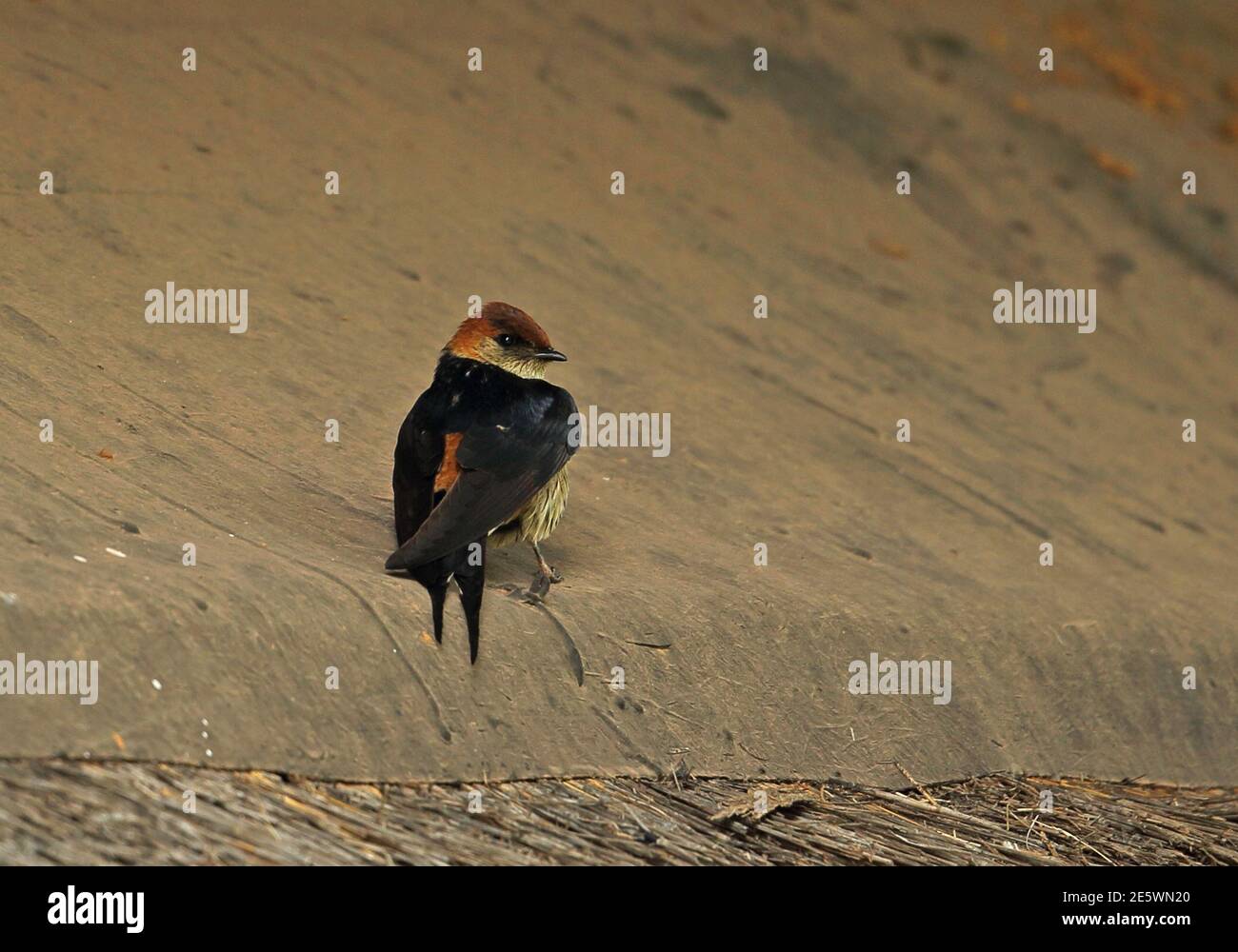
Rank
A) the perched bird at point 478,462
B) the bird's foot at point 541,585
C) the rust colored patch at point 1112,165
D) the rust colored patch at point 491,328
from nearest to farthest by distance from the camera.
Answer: the perched bird at point 478,462 → the bird's foot at point 541,585 → the rust colored patch at point 491,328 → the rust colored patch at point 1112,165

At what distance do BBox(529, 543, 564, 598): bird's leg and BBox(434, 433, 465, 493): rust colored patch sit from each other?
1.51 ft

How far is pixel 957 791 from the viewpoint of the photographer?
6117 millimetres

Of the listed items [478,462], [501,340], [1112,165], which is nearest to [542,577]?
[478,462]

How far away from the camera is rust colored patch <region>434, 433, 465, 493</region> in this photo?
18.7ft

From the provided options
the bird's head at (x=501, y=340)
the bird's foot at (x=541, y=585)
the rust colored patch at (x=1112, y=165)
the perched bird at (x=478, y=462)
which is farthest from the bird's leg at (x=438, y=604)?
the rust colored patch at (x=1112, y=165)

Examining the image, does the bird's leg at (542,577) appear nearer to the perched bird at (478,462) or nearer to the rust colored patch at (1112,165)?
the perched bird at (478,462)

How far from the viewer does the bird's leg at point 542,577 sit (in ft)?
18.7

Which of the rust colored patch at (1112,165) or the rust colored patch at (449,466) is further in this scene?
the rust colored patch at (1112,165)

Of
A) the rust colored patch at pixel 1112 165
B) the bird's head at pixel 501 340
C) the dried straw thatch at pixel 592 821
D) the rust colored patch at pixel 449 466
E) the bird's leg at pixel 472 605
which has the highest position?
the rust colored patch at pixel 1112 165

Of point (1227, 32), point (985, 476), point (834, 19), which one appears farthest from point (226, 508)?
point (1227, 32)

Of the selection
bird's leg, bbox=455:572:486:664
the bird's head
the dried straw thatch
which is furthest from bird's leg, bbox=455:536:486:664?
the bird's head

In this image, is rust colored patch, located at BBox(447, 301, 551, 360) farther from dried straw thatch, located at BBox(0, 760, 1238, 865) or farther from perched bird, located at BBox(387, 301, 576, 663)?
dried straw thatch, located at BBox(0, 760, 1238, 865)

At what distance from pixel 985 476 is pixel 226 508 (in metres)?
4.80

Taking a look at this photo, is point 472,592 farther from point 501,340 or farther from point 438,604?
point 501,340
